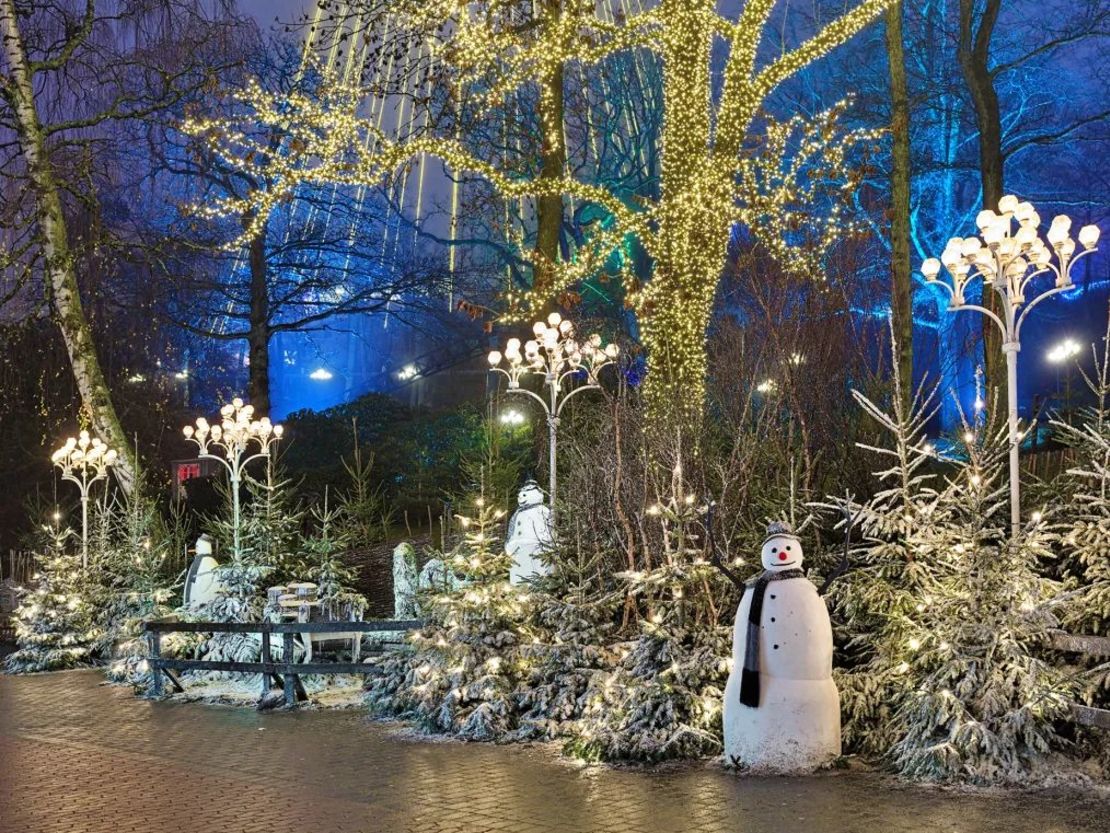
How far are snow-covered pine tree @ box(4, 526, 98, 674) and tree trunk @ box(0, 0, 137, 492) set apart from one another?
9.82 feet

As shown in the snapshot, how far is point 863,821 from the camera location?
870 centimetres

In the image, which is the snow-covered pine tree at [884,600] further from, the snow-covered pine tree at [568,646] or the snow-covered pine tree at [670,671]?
the snow-covered pine tree at [568,646]

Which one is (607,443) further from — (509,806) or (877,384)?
(509,806)

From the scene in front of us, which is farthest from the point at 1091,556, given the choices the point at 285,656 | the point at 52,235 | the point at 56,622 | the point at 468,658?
the point at 52,235

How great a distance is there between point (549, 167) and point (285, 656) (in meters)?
13.2

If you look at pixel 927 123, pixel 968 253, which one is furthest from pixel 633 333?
pixel 968 253

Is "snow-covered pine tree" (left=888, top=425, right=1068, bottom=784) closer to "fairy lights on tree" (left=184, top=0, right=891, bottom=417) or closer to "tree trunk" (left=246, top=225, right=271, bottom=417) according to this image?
"fairy lights on tree" (left=184, top=0, right=891, bottom=417)

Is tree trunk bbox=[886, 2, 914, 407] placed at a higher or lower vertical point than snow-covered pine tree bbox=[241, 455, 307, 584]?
higher

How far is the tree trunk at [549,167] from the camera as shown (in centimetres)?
2164

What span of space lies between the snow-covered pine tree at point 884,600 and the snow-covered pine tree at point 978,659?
3.0 inches

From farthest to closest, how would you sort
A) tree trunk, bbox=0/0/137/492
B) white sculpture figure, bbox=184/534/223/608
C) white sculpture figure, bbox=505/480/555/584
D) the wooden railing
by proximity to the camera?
tree trunk, bbox=0/0/137/492 < white sculpture figure, bbox=184/534/223/608 < white sculpture figure, bbox=505/480/555/584 < the wooden railing

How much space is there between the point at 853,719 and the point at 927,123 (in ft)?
89.4

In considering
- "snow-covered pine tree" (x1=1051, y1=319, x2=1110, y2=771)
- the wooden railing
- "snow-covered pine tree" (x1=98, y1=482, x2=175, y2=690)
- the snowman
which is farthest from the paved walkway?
"snow-covered pine tree" (x1=98, y1=482, x2=175, y2=690)

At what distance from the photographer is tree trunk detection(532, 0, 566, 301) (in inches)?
852
